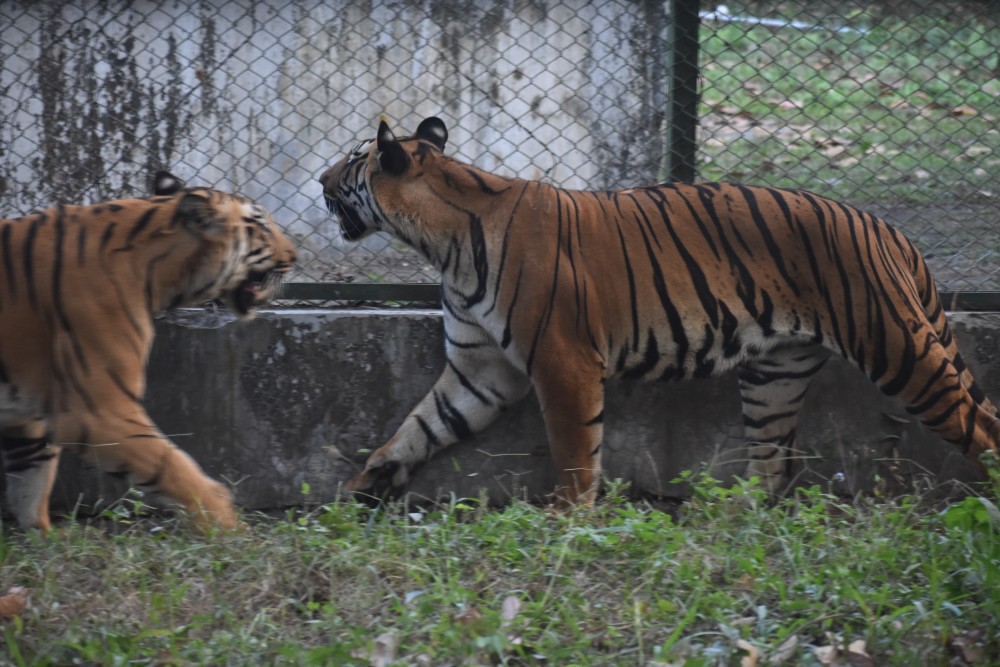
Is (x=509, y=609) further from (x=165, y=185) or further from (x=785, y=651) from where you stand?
(x=165, y=185)

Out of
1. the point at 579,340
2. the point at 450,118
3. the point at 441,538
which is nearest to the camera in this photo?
the point at 441,538

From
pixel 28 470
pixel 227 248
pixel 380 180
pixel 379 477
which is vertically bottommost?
pixel 379 477

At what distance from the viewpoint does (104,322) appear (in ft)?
13.5

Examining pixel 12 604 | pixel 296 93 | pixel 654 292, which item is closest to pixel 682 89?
pixel 654 292

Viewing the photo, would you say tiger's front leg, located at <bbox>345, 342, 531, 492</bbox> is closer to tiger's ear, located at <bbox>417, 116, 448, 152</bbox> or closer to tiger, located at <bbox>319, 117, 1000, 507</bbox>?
tiger, located at <bbox>319, 117, 1000, 507</bbox>

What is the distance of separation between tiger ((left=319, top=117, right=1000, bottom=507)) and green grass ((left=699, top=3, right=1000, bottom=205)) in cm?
143

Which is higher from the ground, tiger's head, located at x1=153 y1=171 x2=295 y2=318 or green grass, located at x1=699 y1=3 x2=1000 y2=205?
green grass, located at x1=699 y1=3 x2=1000 y2=205

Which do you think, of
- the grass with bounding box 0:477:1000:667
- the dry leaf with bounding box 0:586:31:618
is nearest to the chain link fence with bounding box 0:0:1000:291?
the grass with bounding box 0:477:1000:667

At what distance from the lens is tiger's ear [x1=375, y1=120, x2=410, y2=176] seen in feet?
15.4

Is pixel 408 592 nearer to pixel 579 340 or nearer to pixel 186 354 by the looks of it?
pixel 579 340

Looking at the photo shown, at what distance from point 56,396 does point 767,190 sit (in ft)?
9.43

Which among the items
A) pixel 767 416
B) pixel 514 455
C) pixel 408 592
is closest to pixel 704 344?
pixel 767 416

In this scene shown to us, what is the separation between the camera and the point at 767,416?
493 centimetres

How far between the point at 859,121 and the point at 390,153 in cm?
547
